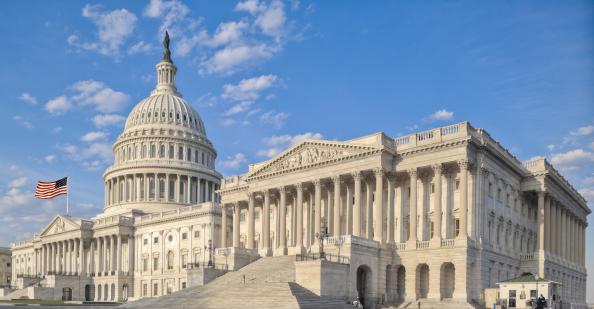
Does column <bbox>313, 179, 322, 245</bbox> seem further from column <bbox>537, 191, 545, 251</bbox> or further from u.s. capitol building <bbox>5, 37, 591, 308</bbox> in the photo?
column <bbox>537, 191, 545, 251</bbox>

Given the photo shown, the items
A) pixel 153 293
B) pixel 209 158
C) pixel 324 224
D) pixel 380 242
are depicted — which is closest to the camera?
pixel 380 242

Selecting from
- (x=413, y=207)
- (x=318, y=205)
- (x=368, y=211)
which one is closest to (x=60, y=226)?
(x=318, y=205)

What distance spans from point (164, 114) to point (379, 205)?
89601 millimetres

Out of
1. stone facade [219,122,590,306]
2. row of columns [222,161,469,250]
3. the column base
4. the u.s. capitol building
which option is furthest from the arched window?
the column base

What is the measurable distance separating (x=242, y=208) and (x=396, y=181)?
1088 inches

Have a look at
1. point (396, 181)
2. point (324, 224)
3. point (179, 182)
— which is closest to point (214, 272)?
point (324, 224)

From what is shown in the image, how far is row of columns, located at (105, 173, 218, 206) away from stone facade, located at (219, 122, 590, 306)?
2262 inches

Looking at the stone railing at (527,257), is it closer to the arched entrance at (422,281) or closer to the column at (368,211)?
the arched entrance at (422,281)

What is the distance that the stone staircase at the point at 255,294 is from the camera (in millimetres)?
55969

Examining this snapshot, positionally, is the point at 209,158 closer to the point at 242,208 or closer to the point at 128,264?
the point at 128,264

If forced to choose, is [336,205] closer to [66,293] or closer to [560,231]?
[560,231]

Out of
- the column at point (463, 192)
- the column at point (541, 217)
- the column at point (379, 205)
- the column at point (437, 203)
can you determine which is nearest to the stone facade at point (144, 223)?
the column at point (379, 205)

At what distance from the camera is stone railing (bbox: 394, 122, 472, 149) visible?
6625cm

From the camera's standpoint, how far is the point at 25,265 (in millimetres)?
161750
